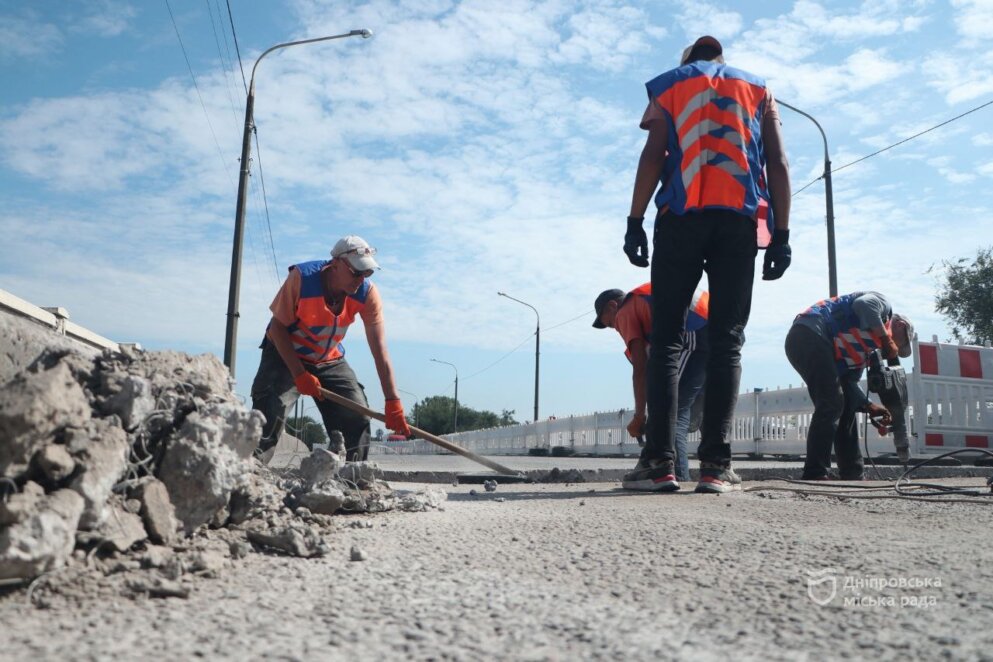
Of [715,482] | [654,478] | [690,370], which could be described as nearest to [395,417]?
[654,478]

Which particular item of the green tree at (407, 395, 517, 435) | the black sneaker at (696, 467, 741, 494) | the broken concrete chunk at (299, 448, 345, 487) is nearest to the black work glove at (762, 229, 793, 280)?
the black sneaker at (696, 467, 741, 494)

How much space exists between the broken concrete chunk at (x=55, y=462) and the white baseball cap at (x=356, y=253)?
333 cm

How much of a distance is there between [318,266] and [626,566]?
12.4 feet

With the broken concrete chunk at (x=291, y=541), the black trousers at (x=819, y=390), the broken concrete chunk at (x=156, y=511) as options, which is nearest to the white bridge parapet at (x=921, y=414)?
the black trousers at (x=819, y=390)

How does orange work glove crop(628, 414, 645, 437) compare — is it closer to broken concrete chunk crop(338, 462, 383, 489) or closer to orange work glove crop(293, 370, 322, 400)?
orange work glove crop(293, 370, 322, 400)

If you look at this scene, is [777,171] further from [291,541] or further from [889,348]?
[291,541]

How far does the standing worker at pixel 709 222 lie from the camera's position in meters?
4.25

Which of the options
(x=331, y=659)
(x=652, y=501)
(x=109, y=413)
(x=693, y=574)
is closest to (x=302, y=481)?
(x=109, y=413)

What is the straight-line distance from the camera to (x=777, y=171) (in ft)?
14.6

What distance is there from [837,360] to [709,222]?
10.1 feet

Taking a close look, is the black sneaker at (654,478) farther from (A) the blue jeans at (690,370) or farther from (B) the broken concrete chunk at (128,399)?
(B) the broken concrete chunk at (128,399)

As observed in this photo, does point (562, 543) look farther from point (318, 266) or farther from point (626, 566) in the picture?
point (318, 266)

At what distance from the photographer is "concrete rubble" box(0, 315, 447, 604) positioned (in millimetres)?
1744

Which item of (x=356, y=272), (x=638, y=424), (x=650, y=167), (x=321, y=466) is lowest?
(x=321, y=466)
